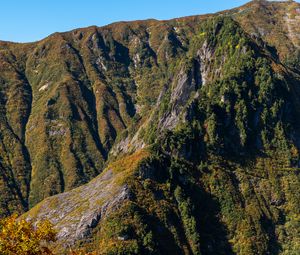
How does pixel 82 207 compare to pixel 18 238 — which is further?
pixel 82 207

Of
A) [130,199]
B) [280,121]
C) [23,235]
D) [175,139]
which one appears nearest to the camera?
[23,235]

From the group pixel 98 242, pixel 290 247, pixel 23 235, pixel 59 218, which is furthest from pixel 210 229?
pixel 23 235

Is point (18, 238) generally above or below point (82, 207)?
above

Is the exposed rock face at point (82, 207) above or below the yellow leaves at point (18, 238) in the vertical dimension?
below

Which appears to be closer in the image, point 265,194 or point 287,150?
point 265,194

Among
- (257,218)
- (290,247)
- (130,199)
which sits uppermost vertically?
(130,199)

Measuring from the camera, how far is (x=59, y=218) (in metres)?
158

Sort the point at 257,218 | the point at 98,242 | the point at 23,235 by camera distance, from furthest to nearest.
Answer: the point at 257,218, the point at 98,242, the point at 23,235

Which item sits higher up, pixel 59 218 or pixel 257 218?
pixel 59 218

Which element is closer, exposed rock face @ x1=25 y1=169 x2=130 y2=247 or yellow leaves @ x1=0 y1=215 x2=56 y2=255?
yellow leaves @ x1=0 y1=215 x2=56 y2=255

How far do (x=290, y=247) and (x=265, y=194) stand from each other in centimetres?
2442

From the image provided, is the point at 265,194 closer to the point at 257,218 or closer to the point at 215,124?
the point at 257,218

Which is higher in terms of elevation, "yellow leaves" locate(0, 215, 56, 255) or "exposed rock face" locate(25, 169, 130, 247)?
"yellow leaves" locate(0, 215, 56, 255)

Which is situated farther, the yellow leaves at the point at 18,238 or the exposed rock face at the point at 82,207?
the exposed rock face at the point at 82,207
